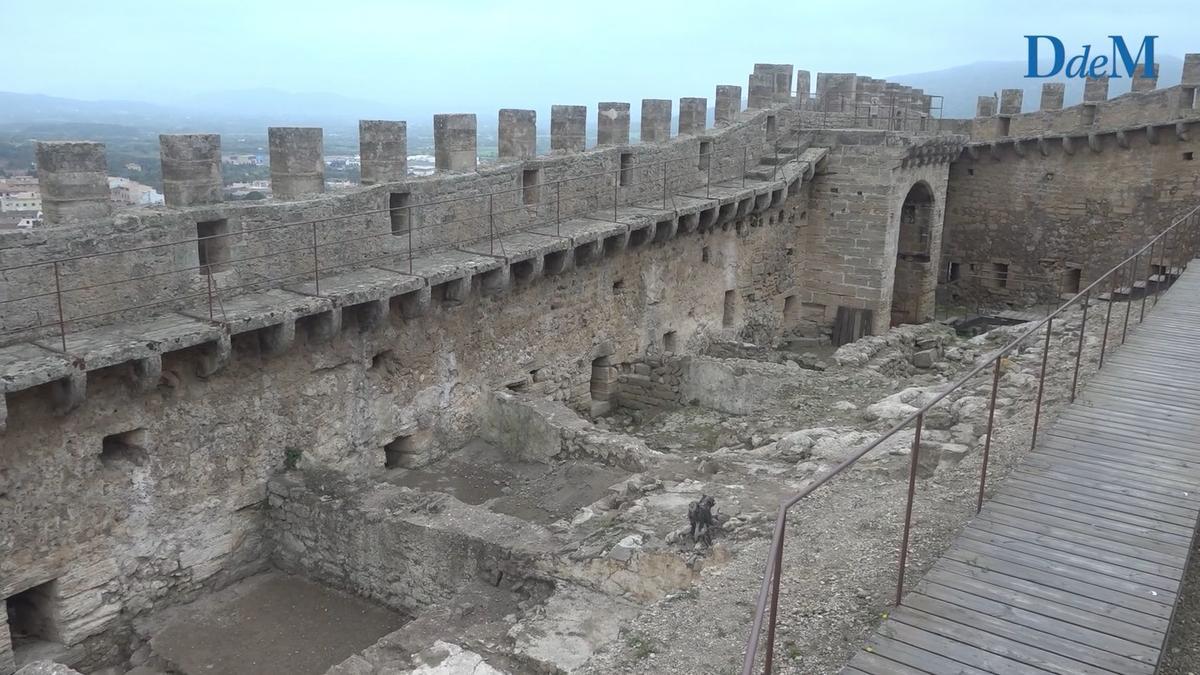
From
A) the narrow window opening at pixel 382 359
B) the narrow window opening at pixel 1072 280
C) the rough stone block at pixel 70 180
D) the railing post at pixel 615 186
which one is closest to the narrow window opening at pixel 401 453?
the narrow window opening at pixel 382 359

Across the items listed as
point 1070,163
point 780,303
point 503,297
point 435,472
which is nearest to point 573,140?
point 503,297

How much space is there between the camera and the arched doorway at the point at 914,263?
20.8 metres

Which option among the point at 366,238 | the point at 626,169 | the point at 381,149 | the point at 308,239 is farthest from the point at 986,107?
the point at 308,239

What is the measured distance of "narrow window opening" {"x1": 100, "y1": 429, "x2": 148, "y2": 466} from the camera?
8.41 metres

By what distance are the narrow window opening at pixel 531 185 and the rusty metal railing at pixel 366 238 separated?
26mm

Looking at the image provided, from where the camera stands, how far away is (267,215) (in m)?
9.41

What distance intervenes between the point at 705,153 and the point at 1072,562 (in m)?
11.4

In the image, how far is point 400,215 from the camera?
1093 cm

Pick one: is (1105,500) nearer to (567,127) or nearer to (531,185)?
(531,185)

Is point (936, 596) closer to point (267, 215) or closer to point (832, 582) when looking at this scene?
point (832, 582)

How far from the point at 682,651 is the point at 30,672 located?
466cm

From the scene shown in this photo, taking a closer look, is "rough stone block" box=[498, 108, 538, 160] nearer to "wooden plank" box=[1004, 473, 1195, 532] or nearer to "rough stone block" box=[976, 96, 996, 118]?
"wooden plank" box=[1004, 473, 1195, 532]

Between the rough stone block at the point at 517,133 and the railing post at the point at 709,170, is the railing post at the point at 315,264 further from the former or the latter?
the railing post at the point at 709,170

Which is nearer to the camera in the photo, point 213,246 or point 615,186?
point 213,246
